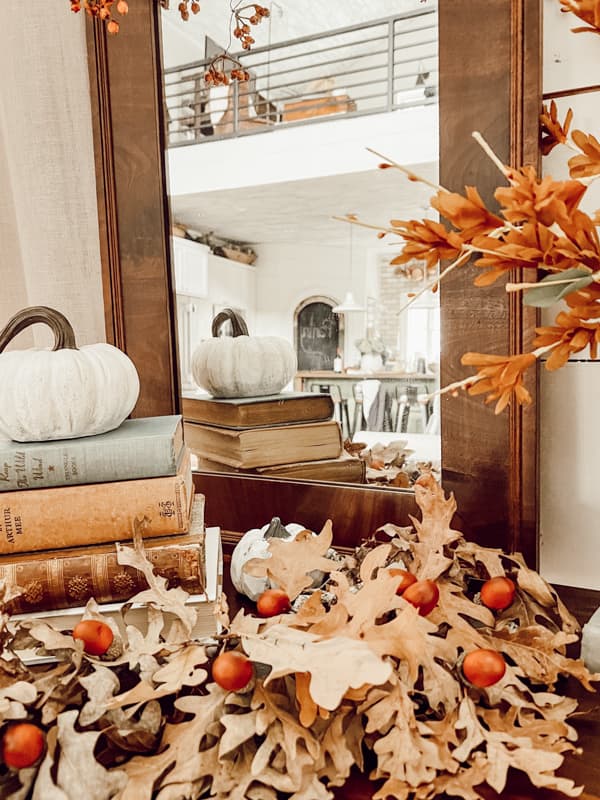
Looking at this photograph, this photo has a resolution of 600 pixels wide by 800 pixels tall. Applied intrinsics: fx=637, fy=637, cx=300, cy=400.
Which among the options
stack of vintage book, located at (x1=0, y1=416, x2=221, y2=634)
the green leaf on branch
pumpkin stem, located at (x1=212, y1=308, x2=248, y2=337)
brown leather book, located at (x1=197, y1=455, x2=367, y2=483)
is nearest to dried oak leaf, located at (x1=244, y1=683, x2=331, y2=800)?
stack of vintage book, located at (x1=0, y1=416, x2=221, y2=634)

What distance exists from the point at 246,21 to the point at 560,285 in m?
0.68

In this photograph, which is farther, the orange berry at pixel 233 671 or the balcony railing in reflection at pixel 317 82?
the balcony railing in reflection at pixel 317 82

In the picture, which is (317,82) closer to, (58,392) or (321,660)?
(58,392)

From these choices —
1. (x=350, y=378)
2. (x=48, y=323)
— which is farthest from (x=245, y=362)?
(x=48, y=323)

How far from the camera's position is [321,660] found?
0.44 m

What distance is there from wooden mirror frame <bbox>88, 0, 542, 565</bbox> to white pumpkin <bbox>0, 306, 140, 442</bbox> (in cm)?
25

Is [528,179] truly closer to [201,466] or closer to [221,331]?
[221,331]

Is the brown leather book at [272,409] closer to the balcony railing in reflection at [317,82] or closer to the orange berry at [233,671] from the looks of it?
the balcony railing in reflection at [317,82]

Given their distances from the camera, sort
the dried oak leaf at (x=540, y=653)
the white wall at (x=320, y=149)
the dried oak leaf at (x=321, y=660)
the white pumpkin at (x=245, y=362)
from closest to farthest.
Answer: the dried oak leaf at (x=321, y=660) < the dried oak leaf at (x=540, y=653) < the white wall at (x=320, y=149) < the white pumpkin at (x=245, y=362)

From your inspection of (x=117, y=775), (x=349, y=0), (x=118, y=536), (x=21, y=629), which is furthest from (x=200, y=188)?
(x=117, y=775)

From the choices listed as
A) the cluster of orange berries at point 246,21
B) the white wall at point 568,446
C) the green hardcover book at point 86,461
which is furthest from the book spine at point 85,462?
the cluster of orange berries at point 246,21

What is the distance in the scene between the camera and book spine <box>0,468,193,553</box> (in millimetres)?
684

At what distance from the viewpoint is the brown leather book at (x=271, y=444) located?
930 mm

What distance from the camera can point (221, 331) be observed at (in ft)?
3.18
